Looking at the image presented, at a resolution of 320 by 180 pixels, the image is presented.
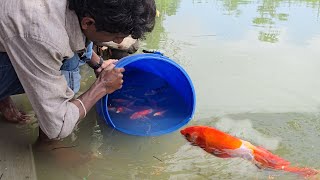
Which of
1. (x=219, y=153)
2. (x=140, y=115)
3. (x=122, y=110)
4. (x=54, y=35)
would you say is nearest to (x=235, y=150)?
(x=219, y=153)

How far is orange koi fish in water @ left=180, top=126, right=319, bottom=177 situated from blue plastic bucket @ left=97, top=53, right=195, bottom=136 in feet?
0.54

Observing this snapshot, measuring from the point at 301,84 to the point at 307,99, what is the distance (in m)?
0.29

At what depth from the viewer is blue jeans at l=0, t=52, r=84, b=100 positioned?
1.88 m

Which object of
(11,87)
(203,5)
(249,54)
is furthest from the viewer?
(203,5)

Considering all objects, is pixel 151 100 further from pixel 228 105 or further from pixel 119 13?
pixel 119 13

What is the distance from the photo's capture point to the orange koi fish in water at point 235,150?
2.12 m

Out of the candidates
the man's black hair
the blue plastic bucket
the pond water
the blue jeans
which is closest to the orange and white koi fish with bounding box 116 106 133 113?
the blue plastic bucket

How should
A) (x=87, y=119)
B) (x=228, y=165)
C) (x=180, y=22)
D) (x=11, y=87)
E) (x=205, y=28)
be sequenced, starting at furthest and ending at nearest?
(x=180, y=22) < (x=205, y=28) < (x=87, y=119) < (x=228, y=165) < (x=11, y=87)

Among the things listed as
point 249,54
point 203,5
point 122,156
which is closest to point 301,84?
point 249,54

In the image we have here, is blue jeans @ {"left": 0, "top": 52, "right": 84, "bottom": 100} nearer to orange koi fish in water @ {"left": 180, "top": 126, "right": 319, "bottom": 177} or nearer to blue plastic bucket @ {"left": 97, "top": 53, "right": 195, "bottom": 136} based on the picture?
blue plastic bucket @ {"left": 97, "top": 53, "right": 195, "bottom": 136}

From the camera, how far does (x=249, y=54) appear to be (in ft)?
13.1

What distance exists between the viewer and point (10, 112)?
Result: 241 centimetres

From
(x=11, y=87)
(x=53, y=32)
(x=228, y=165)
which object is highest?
(x=53, y=32)

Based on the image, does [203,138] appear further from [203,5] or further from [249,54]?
[203,5]
